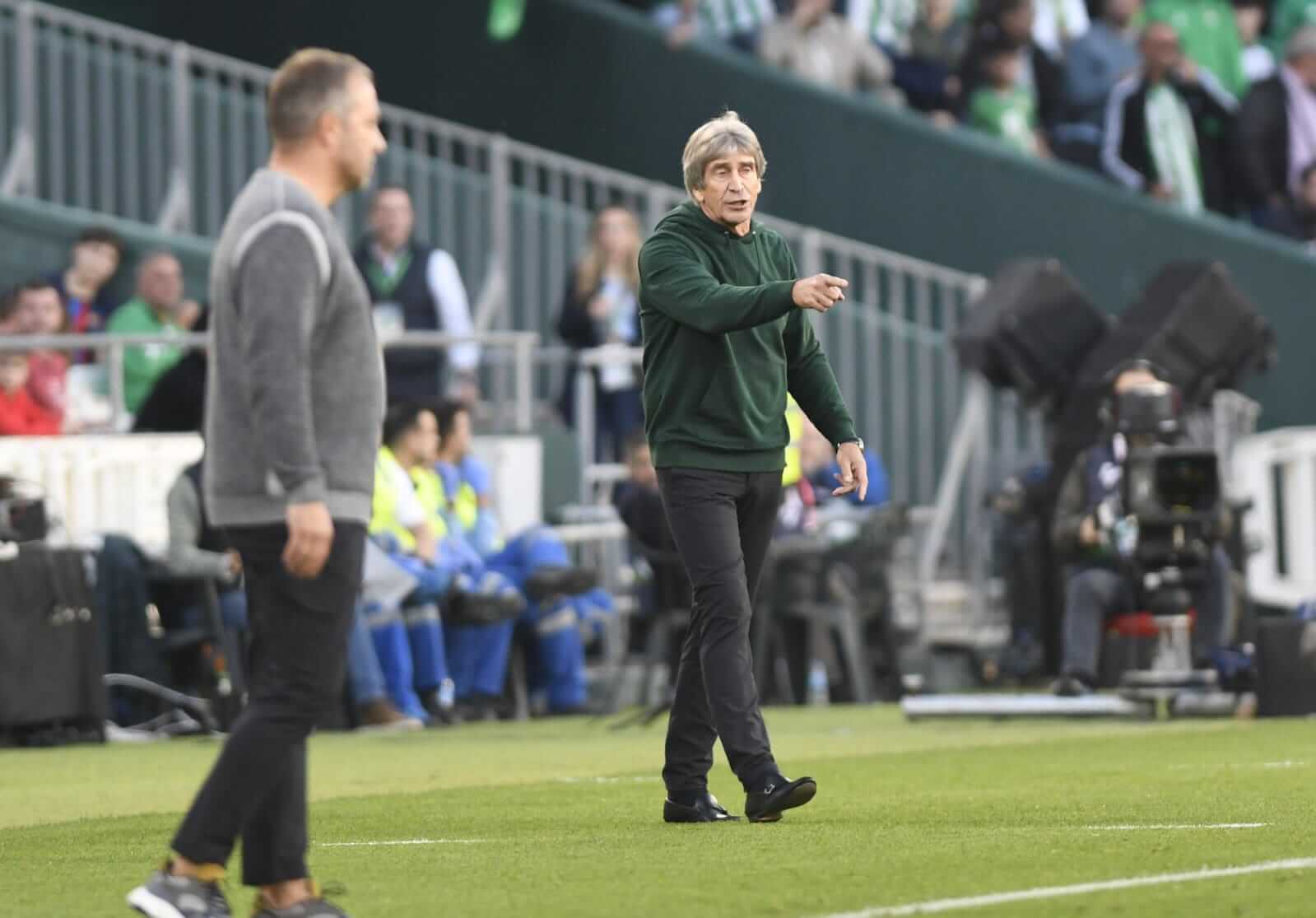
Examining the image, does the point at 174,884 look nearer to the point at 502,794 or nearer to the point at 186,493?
the point at 502,794

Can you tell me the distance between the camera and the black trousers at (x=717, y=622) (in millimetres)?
8039

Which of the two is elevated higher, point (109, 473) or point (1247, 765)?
point (109, 473)

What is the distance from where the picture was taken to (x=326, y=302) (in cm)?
591

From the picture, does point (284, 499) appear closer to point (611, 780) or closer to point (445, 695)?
point (611, 780)

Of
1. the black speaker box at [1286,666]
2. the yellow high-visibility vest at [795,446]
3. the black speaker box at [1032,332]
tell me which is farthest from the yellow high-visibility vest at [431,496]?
the black speaker box at [1286,666]

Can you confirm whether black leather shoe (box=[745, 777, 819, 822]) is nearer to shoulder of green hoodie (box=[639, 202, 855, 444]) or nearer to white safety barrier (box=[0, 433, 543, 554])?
shoulder of green hoodie (box=[639, 202, 855, 444])

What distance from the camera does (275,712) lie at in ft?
19.4

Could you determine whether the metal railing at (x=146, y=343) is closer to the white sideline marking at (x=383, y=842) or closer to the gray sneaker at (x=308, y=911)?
the white sideline marking at (x=383, y=842)

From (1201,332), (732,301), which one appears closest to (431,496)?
(1201,332)

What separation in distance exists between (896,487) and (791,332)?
1053cm

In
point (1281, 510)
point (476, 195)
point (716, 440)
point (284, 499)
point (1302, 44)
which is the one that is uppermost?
point (1302, 44)

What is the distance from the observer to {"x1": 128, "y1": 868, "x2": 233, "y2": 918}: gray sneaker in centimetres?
584

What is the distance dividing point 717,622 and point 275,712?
7.84 ft

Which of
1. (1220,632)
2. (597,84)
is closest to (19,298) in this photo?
(597,84)
